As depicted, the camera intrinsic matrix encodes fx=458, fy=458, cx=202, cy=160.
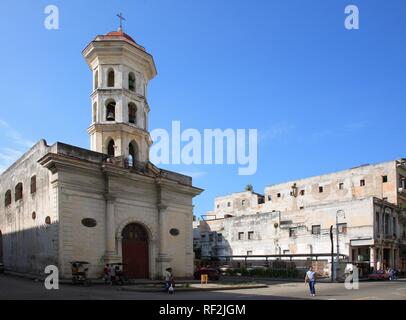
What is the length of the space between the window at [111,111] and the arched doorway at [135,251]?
743 centimetres

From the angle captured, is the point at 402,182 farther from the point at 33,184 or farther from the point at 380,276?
the point at 33,184

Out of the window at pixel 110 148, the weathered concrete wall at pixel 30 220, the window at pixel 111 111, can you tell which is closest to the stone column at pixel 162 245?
the window at pixel 110 148

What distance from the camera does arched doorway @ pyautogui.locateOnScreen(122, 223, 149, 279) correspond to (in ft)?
97.8

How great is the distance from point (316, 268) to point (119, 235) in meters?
22.0

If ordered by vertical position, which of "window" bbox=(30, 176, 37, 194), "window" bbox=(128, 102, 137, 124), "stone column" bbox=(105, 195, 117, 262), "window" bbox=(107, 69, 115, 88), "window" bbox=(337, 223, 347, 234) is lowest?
"window" bbox=(337, 223, 347, 234)

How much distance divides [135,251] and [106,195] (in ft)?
15.5

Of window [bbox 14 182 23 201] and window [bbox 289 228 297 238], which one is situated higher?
window [bbox 14 182 23 201]

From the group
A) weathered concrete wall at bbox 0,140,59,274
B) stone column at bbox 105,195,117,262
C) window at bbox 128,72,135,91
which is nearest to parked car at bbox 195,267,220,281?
stone column at bbox 105,195,117,262

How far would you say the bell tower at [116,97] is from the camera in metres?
31.2

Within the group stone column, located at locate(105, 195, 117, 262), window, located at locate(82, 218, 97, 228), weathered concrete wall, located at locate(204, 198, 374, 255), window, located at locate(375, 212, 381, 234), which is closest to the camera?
window, located at locate(82, 218, 97, 228)

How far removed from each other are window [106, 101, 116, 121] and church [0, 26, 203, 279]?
0.24ft

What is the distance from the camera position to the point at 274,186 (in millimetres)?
68375

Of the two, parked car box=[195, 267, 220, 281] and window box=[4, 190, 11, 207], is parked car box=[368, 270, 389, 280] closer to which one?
parked car box=[195, 267, 220, 281]

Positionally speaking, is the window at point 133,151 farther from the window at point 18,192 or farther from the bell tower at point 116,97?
the window at point 18,192
